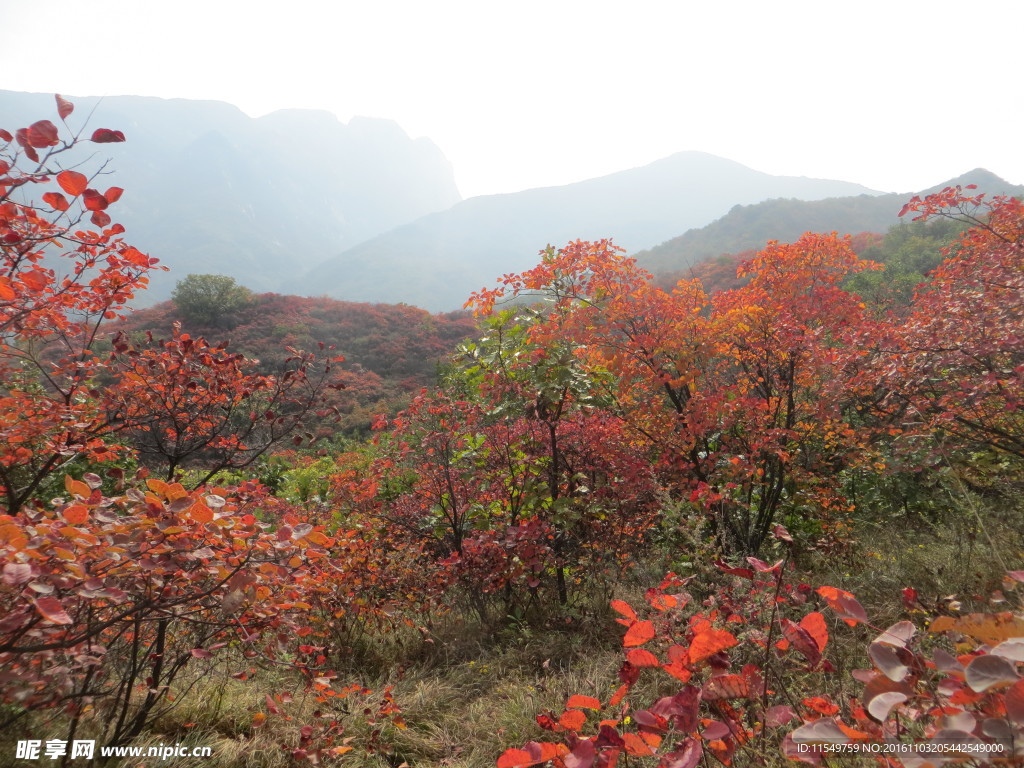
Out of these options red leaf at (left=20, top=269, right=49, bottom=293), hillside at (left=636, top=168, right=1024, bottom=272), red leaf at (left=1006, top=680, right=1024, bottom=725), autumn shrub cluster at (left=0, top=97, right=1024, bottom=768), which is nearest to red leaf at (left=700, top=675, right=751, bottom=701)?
autumn shrub cluster at (left=0, top=97, right=1024, bottom=768)

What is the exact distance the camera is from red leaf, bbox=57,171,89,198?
4.21ft

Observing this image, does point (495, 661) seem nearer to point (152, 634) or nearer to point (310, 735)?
point (310, 735)

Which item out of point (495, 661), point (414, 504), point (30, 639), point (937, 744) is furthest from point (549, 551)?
point (937, 744)

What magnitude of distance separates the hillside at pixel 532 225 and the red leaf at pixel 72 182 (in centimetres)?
7826

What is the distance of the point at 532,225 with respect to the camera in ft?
369

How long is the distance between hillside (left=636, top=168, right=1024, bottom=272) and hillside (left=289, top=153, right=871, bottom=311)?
4825cm

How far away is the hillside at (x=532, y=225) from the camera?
86.3m

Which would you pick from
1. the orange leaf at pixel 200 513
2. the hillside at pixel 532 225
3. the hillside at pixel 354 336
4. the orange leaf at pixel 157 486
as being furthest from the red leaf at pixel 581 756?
the hillside at pixel 532 225

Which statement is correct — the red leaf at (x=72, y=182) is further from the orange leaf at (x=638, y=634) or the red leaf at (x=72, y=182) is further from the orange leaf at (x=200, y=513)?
the orange leaf at (x=638, y=634)

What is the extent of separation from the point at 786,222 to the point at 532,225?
82885 mm

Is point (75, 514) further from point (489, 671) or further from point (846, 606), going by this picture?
point (489, 671)

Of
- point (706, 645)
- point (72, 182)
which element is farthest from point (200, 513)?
point (706, 645)

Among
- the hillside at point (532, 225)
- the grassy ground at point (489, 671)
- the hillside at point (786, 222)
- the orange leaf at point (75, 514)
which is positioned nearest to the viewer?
the orange leaf at point (75, 514)

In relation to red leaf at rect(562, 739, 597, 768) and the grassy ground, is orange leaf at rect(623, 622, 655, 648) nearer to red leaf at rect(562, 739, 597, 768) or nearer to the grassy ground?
red leaf at rect(562, 739, 597, 768)
